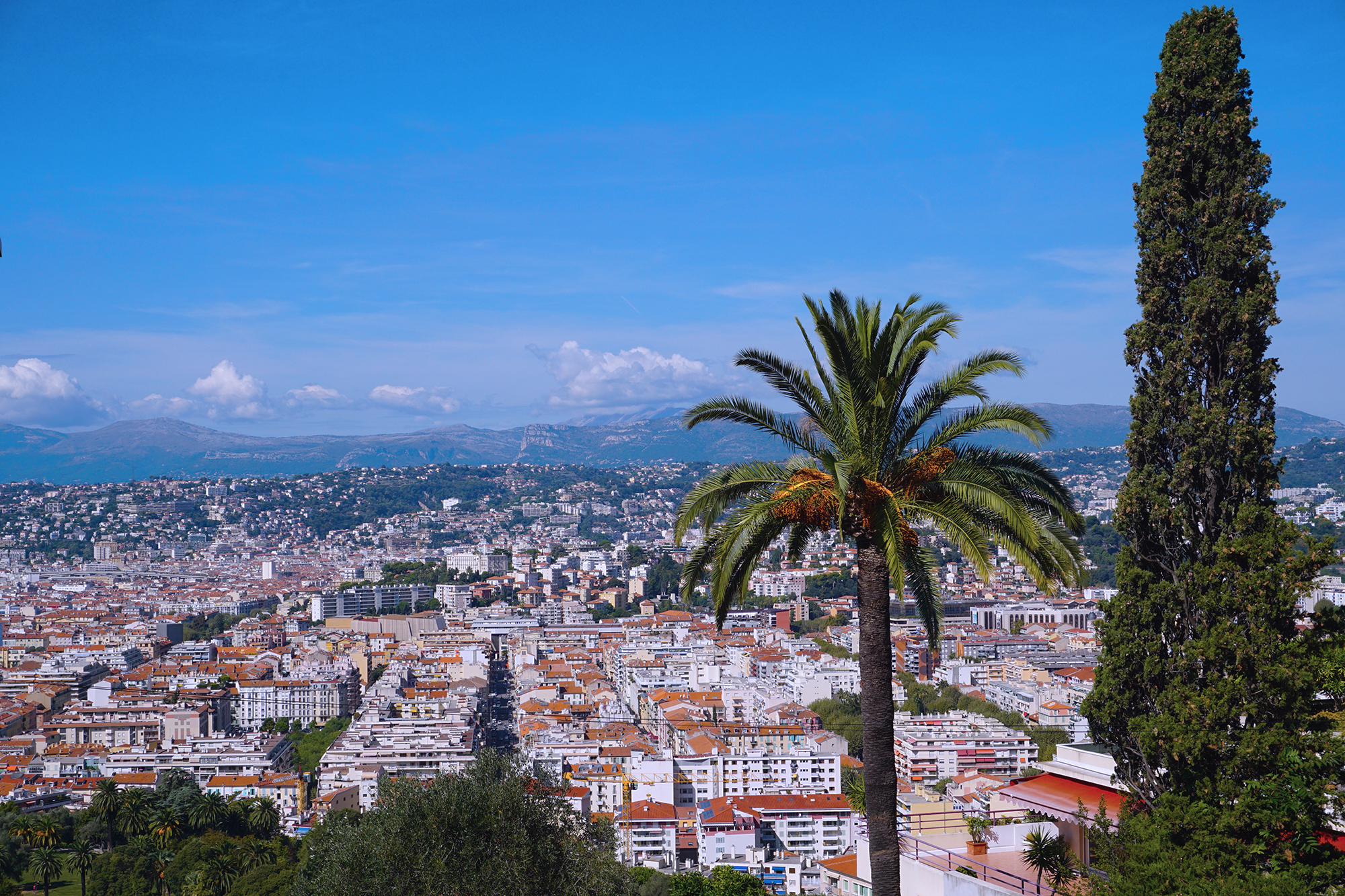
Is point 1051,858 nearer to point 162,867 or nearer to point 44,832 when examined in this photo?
point 162,867

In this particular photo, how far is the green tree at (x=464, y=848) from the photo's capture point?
8.98 meters

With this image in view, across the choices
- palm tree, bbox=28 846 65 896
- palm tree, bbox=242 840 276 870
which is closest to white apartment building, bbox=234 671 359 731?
palm tree, bbox=28 846 65 896

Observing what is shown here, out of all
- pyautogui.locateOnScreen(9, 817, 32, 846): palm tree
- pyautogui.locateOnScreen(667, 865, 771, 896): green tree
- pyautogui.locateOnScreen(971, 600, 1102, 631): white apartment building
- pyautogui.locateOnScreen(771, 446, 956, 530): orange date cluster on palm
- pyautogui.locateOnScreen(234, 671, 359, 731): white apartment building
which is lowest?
pyautogui.locateOnScreen(234, 671, 359, 731): white apartment building

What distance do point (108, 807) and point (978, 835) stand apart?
25.9m

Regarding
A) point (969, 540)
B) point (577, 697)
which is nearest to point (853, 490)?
point (969, 540)

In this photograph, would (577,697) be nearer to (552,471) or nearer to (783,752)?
(783,752)

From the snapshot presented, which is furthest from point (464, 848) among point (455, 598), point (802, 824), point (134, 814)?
point (455, 598)

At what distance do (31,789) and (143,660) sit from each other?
88.6 feet

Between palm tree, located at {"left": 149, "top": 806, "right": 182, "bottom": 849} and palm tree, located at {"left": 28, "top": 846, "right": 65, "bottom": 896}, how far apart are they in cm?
210

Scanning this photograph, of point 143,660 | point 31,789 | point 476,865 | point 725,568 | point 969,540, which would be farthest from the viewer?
point 143,660

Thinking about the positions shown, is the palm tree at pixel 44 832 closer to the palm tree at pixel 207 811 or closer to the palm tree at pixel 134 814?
the palm tree at pixel 134 814

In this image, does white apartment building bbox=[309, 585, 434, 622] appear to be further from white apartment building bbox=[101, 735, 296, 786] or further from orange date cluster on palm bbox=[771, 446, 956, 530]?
orange date cluster on palm bbox=[771, 446, 956, 530]

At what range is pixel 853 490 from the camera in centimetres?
A: 520

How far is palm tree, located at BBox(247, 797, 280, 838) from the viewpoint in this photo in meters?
26.9
